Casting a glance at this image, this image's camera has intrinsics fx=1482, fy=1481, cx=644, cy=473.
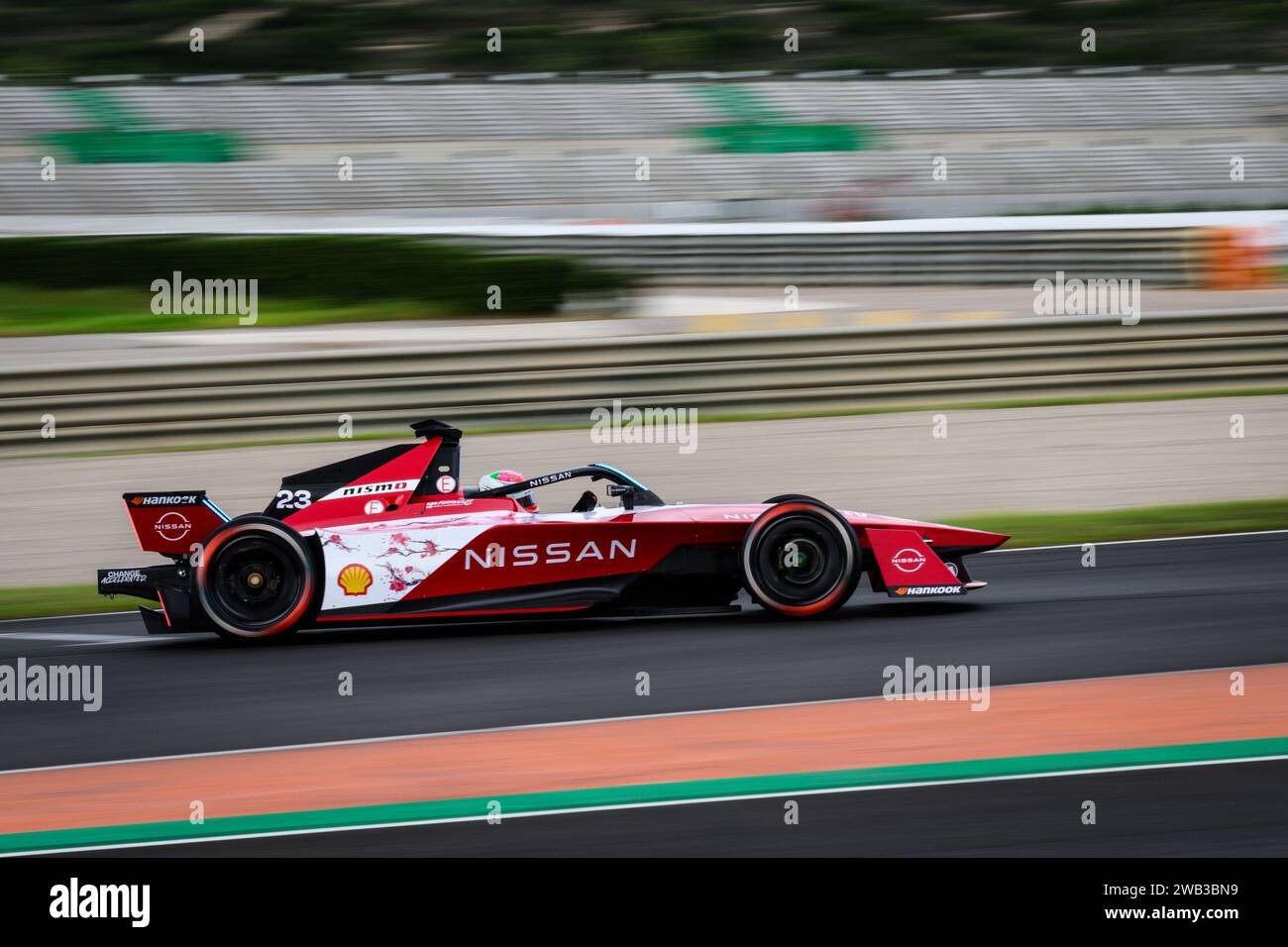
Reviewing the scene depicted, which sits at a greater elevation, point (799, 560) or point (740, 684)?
point (799, 560)

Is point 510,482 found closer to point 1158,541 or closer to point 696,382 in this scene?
point 1158,541

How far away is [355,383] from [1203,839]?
34.6ft

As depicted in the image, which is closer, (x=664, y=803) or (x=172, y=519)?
(x=664, y=803)

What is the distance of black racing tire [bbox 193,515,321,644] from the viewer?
7.30 meters

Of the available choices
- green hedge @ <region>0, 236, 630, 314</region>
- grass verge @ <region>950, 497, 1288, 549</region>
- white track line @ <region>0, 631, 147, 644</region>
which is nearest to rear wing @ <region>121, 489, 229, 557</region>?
white track line @ <region>0, 631, 147, 644</region>

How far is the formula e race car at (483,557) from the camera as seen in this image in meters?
7.32

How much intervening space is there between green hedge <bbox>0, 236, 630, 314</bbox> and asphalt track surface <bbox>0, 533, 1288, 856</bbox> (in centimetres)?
1071

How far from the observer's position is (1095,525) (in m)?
10.4

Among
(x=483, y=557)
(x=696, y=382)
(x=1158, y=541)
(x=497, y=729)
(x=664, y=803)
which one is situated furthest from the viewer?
(x=696, y=382)

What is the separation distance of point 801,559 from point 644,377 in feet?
22.3

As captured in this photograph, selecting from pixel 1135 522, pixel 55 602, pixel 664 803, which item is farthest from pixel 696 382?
pixel 664 803

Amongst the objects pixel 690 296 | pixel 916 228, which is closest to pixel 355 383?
pixel 690 296

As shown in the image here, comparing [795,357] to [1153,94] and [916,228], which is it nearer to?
[916,228]

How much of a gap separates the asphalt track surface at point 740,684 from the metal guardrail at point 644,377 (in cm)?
525
